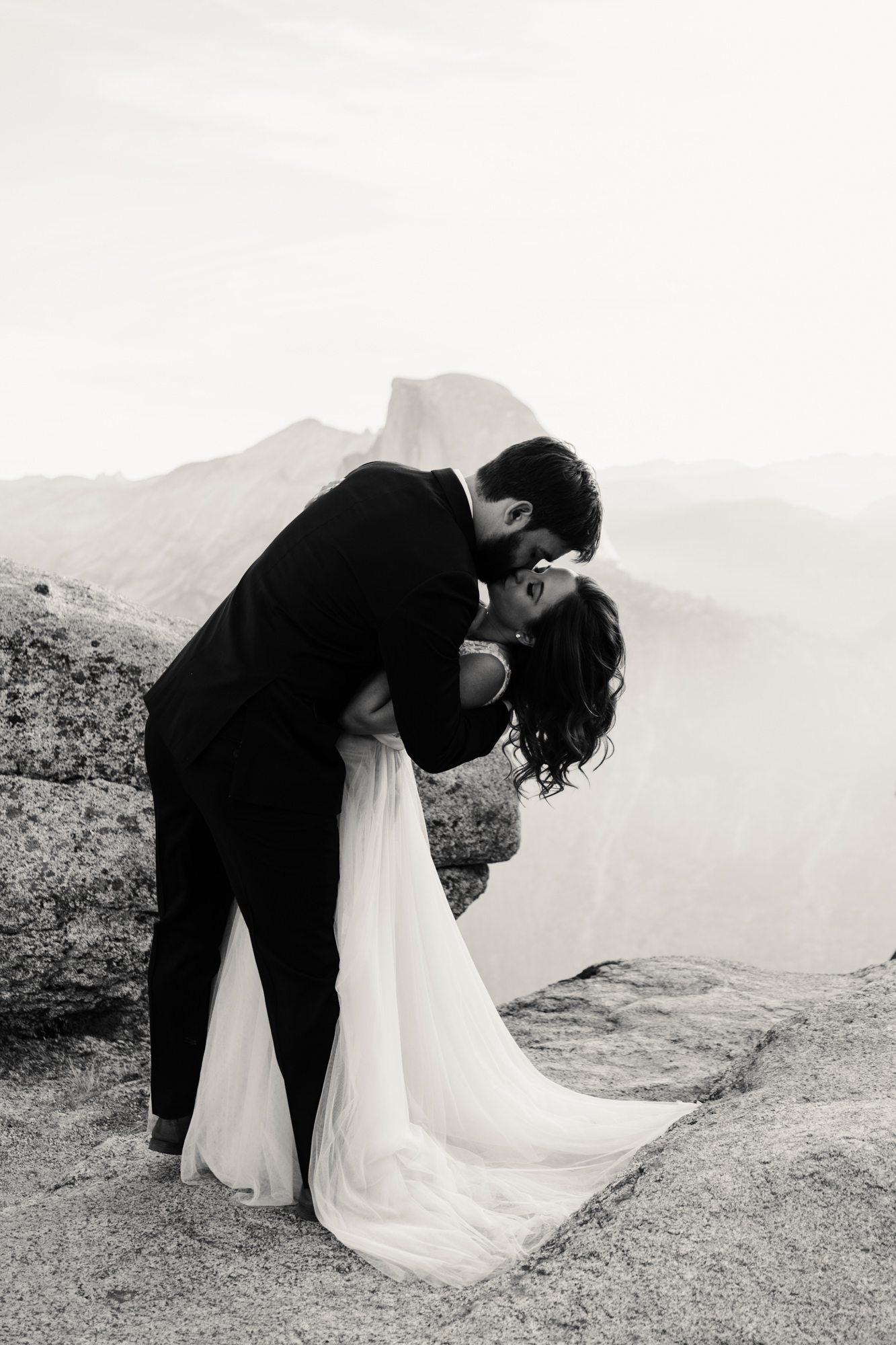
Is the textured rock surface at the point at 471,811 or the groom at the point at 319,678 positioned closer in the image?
the groom at the point at 319,678

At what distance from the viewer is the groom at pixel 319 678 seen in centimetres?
251

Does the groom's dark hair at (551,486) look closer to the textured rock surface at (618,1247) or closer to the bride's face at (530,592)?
the bride's face at (530,592)

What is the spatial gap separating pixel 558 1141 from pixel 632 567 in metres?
77.6

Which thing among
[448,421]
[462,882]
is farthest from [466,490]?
[448,421]

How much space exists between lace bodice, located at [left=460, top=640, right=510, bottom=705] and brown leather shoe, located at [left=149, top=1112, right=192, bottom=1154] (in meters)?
1.64

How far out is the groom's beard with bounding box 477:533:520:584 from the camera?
2.67 meters

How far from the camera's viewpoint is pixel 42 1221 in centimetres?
285

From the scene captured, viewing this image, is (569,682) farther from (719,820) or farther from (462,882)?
(719,820)

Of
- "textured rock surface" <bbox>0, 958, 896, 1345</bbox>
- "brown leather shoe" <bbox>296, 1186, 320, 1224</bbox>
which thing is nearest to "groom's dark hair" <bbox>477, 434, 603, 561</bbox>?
"textured rock surface" <bbox>0, 958, 896, 1345</bbox>

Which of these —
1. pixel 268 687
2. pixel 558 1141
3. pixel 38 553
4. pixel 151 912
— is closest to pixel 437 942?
pixel 558 1141

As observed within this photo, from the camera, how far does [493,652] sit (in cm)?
283

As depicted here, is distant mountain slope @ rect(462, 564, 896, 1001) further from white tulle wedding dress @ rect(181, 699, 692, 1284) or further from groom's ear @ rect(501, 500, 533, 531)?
groom's ear @ rect(501, 500, 533, 531)

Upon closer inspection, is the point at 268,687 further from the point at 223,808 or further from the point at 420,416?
the point at 420,416

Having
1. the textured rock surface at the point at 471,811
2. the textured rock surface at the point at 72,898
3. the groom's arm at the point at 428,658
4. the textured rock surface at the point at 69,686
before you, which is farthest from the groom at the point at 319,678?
the textured rock surface at the point at 471,811
